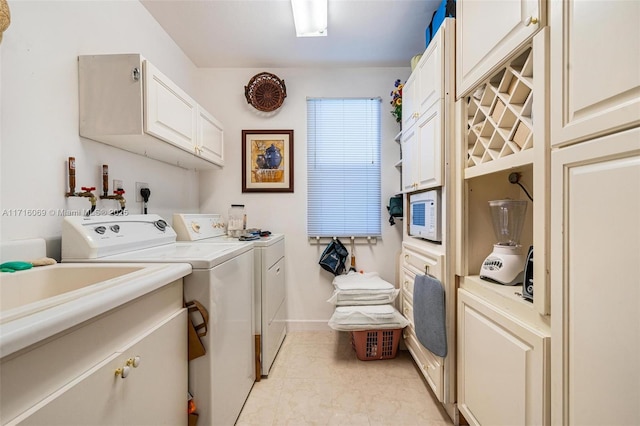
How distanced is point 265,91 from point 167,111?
1224 mm

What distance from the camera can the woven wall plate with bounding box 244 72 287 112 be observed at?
2.65 m

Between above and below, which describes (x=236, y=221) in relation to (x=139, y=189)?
below

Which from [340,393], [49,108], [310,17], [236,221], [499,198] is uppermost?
[310,17]

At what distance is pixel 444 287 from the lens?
58.8 inches

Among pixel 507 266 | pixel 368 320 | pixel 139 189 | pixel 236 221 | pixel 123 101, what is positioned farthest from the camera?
pixel 236 221

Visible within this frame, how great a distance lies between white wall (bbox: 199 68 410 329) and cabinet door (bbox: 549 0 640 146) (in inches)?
74.6

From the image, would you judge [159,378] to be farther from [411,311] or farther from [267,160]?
[267,160]

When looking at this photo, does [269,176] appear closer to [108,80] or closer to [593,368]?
[108,80]

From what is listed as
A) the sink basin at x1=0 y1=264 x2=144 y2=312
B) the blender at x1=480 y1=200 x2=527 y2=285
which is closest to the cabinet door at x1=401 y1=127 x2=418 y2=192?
the blender at x1=480 y1=200 x2=527 y2=285

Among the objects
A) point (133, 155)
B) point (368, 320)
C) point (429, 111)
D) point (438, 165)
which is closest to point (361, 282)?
point (368, 320)

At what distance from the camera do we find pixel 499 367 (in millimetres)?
1103

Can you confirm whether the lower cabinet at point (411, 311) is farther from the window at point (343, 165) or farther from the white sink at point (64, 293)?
the white sink at point (64, 293)

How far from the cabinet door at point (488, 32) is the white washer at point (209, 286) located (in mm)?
1466

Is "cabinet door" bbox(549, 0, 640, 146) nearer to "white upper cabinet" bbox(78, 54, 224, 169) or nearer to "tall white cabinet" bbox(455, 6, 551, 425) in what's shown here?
"tall white cabinet" bbox(455, 6, 551, 425)
